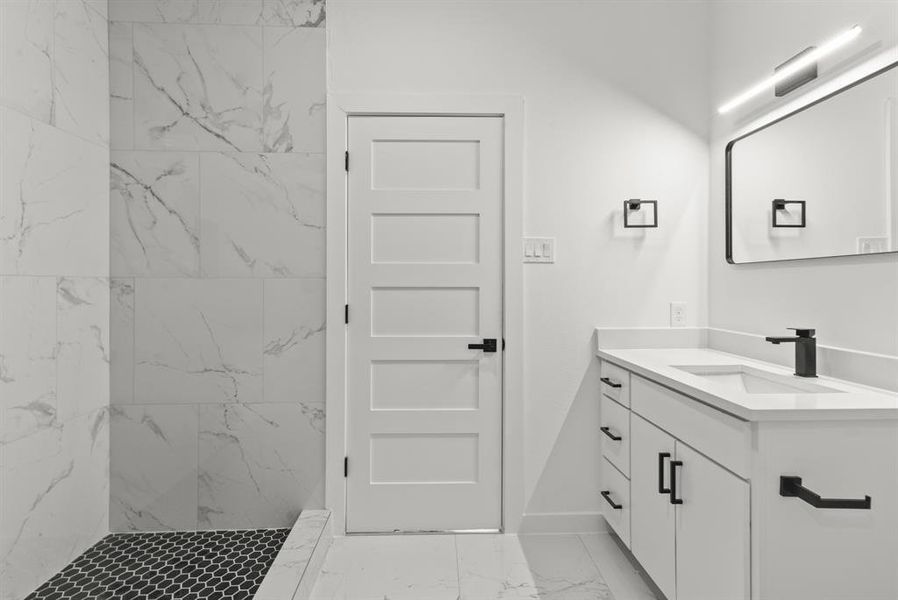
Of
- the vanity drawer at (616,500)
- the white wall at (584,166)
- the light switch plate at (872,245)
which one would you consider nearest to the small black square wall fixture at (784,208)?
the light switch plate at (872,245)

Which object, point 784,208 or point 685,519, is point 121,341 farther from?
point 784,208

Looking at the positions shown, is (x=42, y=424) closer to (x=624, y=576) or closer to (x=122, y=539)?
(x=122, y=539)

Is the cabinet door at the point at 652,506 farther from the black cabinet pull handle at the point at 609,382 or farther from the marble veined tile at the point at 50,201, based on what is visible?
the marble veined tile at the point at 50,201

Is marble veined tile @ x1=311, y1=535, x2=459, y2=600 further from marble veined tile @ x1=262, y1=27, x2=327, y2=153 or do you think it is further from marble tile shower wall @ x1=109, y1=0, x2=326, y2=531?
marble veined tile @ x1=262, y1=27, x2=327, y2=153

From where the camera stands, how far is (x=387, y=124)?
245 cm

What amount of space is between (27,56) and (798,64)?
2820mm

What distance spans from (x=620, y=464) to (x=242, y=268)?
1.90 m

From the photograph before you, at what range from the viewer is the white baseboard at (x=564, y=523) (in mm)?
2482

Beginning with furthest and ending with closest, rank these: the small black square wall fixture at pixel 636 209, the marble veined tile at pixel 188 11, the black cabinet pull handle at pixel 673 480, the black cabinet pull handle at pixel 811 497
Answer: the small black square wall fixture at pixel 636 209 < the marble veined tile at pixel 188 11 < the black cabinet pull handle at pixel 673 480 < the black cabinet pull handle at pixel 811 497

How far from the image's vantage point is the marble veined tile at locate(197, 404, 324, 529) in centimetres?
240

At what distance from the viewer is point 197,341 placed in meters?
2.40

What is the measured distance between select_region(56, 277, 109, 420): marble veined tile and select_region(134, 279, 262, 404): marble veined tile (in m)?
0.13

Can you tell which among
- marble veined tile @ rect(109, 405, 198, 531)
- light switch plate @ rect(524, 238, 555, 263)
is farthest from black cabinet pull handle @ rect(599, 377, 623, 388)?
marble veined tile @ rect(109, 405, 198, 531)

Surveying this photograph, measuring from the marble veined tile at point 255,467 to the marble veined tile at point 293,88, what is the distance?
1.25 m
